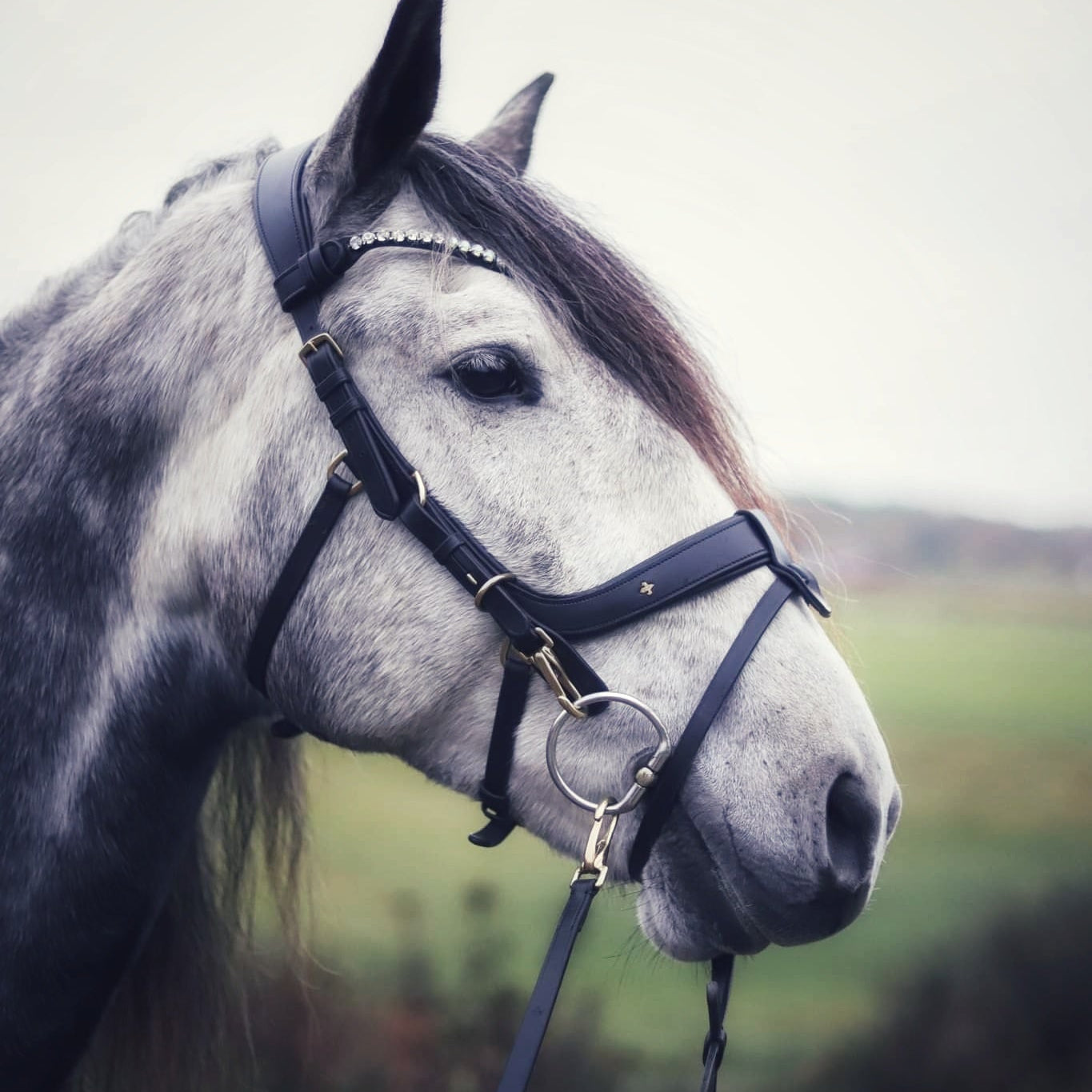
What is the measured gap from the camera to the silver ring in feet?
2.99

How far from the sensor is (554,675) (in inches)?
37.6

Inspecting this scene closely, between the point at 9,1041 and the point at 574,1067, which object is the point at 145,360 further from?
the point at 574,1067

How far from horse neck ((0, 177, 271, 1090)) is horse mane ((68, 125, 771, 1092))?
0.87ft

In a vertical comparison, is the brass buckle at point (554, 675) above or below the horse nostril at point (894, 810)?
above

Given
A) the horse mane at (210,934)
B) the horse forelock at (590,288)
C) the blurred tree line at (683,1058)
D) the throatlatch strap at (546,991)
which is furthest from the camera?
the blurred tree line at (683,1058)

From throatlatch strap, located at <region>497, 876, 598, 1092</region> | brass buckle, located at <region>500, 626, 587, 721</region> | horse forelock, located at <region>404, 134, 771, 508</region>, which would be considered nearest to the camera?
throatlatch strap, located at <region>497, 876, 598, 1092</region>

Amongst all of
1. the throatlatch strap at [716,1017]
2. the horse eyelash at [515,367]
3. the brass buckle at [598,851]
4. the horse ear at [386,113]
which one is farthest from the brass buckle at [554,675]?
the horse ear at [386,113]

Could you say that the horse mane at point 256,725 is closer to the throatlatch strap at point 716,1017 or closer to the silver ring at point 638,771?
the silver ring at point 638,771

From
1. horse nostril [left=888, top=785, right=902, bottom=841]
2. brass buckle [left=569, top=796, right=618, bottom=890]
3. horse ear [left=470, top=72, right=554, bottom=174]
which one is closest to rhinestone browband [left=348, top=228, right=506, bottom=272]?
horse ear [left=470, top=72, right=554, bottom=174]

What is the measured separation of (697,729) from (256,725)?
1076mm

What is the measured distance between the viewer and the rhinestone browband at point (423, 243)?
1.07 m

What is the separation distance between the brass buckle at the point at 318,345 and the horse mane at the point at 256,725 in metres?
0.23

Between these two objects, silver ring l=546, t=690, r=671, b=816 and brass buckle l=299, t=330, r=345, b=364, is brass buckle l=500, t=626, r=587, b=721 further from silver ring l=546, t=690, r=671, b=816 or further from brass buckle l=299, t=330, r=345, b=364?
brass buckle l=299, t=330, r=345, b=364

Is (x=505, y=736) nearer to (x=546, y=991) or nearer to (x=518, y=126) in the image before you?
(x=546, y=991)
